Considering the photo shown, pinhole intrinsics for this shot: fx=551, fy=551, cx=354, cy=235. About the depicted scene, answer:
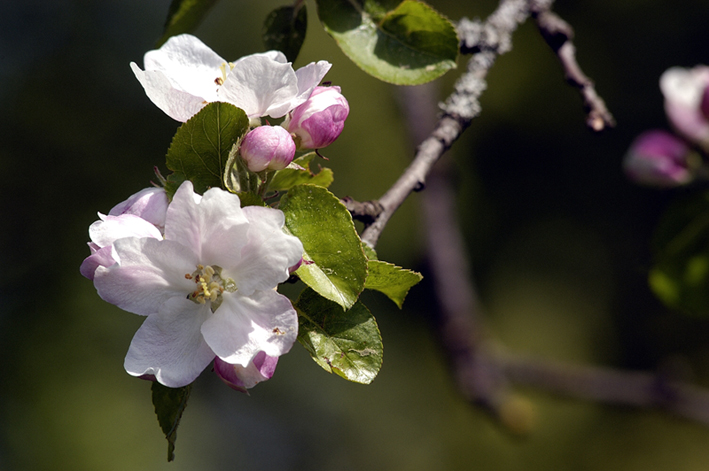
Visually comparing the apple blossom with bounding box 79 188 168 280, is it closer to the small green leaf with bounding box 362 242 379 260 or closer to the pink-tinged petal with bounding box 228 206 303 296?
the pink-tinged petal with bounding box 228 206 303 296

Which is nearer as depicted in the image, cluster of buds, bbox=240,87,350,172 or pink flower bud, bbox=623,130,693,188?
cluster of buds, bbox=240,87,350,172

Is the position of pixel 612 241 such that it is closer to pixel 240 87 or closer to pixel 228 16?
pixel 228 16

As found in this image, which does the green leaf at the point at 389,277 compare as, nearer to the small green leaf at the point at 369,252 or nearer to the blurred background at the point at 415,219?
the small green leaf at the point at 369,252

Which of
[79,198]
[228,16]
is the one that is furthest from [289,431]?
[228,16]

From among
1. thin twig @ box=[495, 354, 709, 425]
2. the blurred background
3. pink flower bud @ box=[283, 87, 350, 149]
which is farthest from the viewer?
the blurred background

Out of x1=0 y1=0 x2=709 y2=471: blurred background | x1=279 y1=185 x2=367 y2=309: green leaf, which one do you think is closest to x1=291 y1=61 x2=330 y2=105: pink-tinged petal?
x1=279 y1=185 x2=367 y2=309: green leaf

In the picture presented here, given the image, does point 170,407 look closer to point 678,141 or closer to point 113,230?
point 113,230
